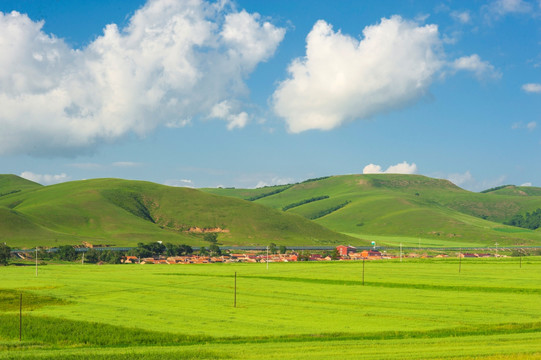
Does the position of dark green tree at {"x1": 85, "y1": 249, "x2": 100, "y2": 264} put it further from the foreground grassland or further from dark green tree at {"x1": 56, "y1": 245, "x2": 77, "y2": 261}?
the foreground grassland

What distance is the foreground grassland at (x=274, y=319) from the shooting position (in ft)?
126

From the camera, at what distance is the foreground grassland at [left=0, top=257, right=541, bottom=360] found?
126 ft

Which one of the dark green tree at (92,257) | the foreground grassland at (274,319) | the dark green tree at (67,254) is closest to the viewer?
the foreground grassland at (274,319)

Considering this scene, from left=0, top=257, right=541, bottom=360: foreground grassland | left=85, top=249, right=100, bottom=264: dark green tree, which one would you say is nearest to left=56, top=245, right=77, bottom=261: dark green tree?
left=85, top=249, right=100, bottom=264: dark green tree

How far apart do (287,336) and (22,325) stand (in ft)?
77.7

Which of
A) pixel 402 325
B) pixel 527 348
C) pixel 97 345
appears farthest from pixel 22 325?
pixel 527 348

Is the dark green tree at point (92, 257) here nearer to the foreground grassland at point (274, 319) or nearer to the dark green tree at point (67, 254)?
the dark green tree at point (67, 254)

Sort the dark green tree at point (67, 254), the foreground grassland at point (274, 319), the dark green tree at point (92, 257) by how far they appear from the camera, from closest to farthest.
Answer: the foreground grassland at point (274, 319) < the dark green tree at point (92, 257) < the dark green tree at point (67, 254)

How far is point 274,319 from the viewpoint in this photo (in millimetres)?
52750

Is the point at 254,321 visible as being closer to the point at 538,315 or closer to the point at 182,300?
the point at 182,300

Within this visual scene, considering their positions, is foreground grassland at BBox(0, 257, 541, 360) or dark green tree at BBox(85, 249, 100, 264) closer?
foreground grassland at BBox(0, 257, 541, 360)

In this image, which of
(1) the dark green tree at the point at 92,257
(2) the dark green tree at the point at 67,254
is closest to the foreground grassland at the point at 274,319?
(1) the dark green tree at the point at 92,257

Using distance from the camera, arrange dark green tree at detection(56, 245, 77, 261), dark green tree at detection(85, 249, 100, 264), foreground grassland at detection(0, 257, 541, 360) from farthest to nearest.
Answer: dark green tree at detection(56, 245, 77, 261) < dark green tree at detection(85, 249, 100, 264) < foreground grassland at detection(0, 257, 541, 360)

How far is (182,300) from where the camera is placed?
218 feet
